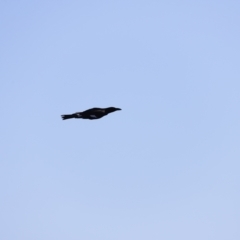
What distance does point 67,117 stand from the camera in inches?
2196

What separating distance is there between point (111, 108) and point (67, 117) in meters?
3.62

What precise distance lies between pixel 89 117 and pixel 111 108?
1908mm

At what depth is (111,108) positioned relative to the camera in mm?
55125

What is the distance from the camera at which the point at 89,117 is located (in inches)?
2151

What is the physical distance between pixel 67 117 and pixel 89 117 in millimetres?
2133
